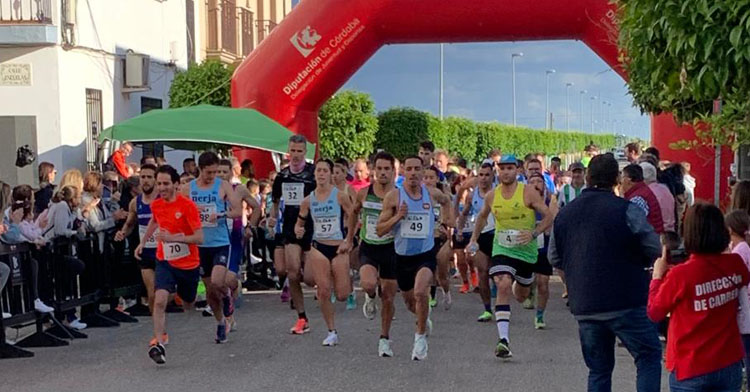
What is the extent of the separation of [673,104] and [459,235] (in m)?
8.13

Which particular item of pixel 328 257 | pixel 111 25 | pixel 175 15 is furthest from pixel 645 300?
pixel 175 15

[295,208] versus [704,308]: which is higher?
[295,208]

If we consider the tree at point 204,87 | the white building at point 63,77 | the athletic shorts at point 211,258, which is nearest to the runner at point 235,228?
the athletic shorts at point 211,258

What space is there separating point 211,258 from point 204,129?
508 cm

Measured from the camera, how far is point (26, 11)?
2095 centimetres

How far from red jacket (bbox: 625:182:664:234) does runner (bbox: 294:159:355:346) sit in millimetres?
2689

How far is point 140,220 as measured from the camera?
12.6 meters

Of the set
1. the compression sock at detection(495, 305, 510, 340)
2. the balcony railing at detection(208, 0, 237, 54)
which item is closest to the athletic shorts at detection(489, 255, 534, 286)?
the compression sock at detection(495, 305, 510, 340)

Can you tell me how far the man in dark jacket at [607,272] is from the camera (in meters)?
6.98

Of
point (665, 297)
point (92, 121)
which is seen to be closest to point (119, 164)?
point (92, 121)

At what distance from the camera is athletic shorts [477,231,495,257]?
1302cm

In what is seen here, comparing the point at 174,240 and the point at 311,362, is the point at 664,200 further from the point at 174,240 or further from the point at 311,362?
the point at 174,240

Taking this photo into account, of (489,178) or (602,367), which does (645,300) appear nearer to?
(602,367)

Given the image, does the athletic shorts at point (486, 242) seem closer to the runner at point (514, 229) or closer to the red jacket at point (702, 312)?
the runner at point (514, 229)
